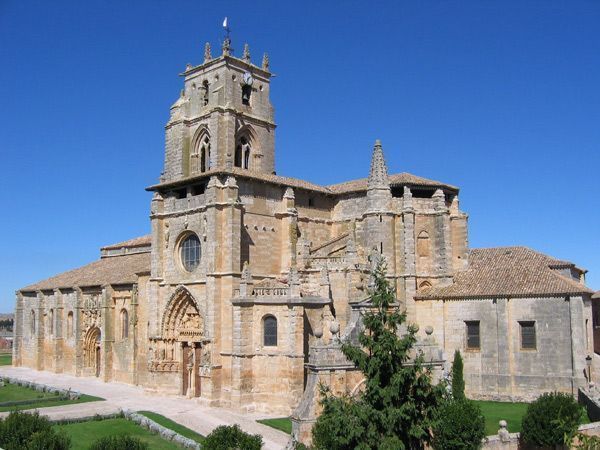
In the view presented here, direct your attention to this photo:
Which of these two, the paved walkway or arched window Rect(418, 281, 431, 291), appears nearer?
the paved walkway

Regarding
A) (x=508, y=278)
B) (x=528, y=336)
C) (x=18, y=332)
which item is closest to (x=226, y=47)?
(x=508, y=278)

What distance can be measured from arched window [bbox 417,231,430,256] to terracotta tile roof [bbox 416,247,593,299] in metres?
2.28

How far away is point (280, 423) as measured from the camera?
106ft

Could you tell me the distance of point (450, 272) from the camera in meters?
39.5

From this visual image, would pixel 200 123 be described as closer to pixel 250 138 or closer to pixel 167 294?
pixel 250 138

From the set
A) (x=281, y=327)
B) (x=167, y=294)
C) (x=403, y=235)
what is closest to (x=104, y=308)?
(x=167, y=294)

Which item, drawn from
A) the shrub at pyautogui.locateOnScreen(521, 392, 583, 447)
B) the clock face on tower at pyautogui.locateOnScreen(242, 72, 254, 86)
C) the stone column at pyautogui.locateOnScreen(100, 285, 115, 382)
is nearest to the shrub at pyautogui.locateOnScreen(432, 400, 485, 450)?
the shrub at pyautogui.locateOnScreen(521, 392, 583, 447)

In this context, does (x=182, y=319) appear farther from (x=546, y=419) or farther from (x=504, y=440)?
(x=546, y=419)

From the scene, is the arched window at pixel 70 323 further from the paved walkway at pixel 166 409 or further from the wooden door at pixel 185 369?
the wooden door at pixel 185 369

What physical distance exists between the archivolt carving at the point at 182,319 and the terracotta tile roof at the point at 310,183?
691cm

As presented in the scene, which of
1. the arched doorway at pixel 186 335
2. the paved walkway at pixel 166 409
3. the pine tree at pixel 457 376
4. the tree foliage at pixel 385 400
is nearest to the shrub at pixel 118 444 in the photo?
the tree foliage at pixel 385 400

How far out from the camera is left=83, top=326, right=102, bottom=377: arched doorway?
169 feet

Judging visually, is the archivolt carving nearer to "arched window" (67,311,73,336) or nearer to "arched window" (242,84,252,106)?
"arched window" (242,84,252,106)

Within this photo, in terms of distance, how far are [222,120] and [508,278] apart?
20.5 m
